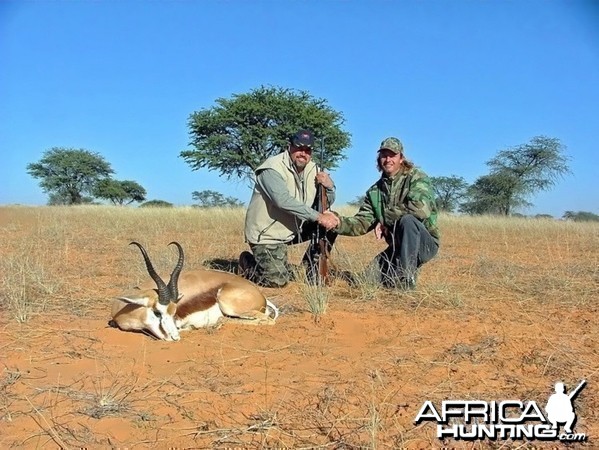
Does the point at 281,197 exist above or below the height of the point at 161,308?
above

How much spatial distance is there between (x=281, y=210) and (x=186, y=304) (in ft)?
5.55

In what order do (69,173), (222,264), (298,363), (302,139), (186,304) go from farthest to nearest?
(69,173) < (222,264) < (302,139) < (186,304) < (298,363)

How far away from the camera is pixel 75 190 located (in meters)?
33.2

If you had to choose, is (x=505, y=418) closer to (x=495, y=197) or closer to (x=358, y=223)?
(x=358, y=223)

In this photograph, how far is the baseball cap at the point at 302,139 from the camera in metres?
4.98

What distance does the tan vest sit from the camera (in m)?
5.20

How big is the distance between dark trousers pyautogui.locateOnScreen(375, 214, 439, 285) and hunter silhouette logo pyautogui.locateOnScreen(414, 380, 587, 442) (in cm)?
224

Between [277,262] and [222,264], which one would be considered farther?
[222,264]

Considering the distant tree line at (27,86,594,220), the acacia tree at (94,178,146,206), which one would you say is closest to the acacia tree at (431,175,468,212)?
the distant tree line at (27,86,594,220)

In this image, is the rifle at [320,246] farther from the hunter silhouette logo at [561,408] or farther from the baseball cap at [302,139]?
the hunter silhouette logo at [561,408]

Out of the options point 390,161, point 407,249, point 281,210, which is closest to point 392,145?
point 390,161

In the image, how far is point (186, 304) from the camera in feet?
12.8

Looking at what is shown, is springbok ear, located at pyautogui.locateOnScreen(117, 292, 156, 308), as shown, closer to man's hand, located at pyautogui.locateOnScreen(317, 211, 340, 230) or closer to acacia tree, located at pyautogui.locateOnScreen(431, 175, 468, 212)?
man's hand, located at pyautogui.locateOnScreen(317, 211, 340, 230)

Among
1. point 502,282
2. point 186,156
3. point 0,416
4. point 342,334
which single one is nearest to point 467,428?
point 342,334
